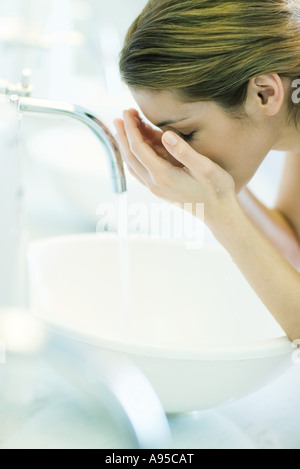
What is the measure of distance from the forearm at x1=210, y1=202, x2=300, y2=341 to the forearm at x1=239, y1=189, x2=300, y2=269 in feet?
1.03

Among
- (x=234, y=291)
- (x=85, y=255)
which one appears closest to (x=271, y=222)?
(x=234, y=291)

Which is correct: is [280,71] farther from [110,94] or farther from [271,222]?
[110,94]

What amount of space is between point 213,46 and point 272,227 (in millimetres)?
431

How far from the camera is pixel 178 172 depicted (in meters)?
0.71

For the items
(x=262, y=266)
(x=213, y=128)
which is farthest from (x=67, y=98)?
(x=262, y=266)

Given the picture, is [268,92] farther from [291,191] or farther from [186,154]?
[291,191]

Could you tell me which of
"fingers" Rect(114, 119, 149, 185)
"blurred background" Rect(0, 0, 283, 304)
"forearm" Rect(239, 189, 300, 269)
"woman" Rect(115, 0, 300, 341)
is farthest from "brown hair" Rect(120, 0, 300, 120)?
"forearm" Rect(239, 189, 300, 269)

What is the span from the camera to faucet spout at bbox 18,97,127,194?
591 millimetres

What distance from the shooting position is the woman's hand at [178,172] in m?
0.68

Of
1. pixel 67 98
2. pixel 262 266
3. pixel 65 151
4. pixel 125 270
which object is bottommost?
pixel 262 266

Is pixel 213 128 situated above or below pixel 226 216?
above

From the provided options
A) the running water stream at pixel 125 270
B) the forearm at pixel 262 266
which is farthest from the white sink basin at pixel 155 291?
the forearm at pixel 262 266

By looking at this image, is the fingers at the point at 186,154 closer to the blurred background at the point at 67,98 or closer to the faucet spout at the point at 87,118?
the faucet spout at the point at 87,118

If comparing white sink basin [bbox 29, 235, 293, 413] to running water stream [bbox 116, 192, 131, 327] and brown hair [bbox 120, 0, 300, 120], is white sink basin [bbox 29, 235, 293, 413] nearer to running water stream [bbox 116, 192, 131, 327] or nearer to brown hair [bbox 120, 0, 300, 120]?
running water stream [bbox 116, 192, 131, 327]
